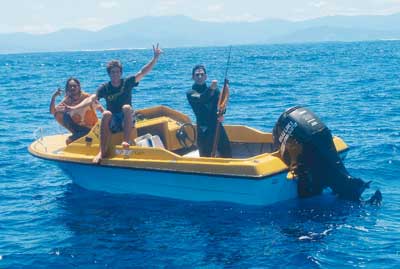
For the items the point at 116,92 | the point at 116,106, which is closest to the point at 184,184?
the point at 116,106

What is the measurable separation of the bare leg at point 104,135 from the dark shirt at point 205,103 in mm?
1450

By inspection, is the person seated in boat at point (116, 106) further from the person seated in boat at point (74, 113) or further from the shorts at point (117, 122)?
the person seated in boat at point (74, 113)

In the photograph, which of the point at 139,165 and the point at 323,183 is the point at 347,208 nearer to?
the point at 323,183

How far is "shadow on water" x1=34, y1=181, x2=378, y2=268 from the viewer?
7776 mm

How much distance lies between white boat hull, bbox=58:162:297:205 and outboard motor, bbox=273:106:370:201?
10.2 inches

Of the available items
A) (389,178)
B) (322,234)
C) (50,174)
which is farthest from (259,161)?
(50,174)

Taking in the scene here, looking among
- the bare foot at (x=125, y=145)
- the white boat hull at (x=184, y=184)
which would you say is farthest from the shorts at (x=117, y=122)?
the white boat hull at (x=184, y=184)

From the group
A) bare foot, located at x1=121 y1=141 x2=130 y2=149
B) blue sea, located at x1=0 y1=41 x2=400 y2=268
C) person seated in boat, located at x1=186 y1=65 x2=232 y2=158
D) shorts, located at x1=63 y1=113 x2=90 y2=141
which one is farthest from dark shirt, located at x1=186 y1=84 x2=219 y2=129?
shorts, located at x1=63 y1=113 x2=90 y2=141

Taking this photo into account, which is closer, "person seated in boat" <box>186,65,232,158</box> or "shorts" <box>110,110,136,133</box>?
"person seated in boat" <box>186,65,232,158</box>

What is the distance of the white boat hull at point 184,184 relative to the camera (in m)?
9.17

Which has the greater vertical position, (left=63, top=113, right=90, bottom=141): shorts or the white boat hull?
(left=63, top=113, right=90, bottom=141): shorts

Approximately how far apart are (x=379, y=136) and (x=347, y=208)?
618cm

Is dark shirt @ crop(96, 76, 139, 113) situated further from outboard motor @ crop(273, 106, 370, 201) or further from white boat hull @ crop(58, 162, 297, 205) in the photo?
outboard motor @ crop(273, 106, 370, 201)

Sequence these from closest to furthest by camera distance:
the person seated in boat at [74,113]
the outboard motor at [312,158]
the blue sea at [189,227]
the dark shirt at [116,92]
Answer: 1. the blue sea at [189,227]
2. the outboard motor at [312,158]
3. the dark shirt at [116,92]
4. the person seated in boat at [74,113]
